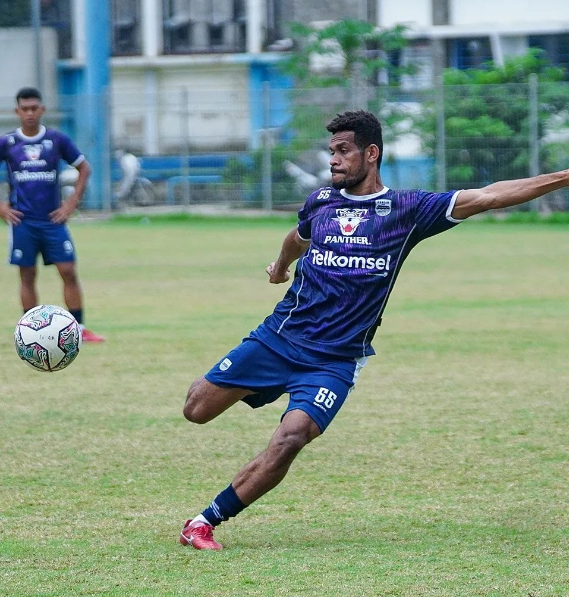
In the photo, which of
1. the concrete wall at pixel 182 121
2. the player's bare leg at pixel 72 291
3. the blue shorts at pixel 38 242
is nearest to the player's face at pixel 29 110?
the blue shorts at pixel 38 242

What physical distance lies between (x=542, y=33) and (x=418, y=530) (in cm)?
3224

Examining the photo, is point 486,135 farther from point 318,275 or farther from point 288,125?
point 318,275

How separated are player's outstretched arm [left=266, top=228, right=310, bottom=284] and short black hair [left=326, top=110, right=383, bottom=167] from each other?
2.28 ft

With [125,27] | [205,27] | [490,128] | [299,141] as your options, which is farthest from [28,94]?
[125,27]

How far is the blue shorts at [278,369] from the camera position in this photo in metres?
5.96

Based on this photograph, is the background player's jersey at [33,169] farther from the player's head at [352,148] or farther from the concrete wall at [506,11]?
the concrete wall at [506,11]

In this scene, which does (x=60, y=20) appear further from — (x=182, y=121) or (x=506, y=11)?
(x=506, y=11)

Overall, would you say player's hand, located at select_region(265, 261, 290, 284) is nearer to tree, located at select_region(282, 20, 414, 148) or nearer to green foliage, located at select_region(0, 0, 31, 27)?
tree, located at select_region(282, 20, 414, 148)

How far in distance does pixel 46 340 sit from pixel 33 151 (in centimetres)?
545

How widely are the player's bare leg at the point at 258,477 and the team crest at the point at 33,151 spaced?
7.02 meters

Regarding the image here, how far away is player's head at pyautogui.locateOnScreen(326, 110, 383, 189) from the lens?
19.9 ft

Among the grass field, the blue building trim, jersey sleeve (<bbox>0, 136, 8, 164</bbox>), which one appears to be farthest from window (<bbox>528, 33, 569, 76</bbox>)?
jersey sleeve (<bbox>0, 136, 8, 164</bbox>)

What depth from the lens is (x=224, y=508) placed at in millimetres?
5711

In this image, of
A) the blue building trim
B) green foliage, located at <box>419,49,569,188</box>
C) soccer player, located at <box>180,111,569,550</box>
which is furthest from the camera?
the blue building trim
